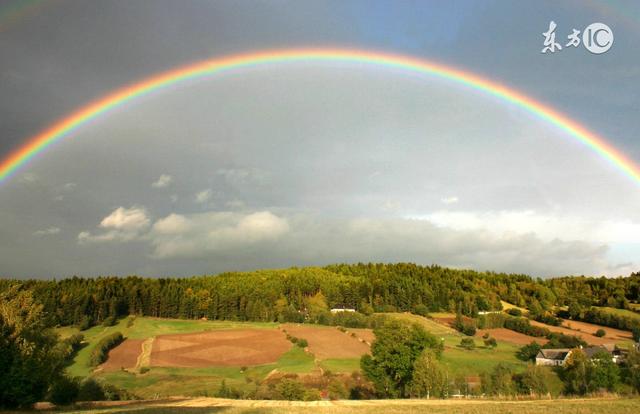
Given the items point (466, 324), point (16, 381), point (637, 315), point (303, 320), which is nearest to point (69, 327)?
point (303, 320)

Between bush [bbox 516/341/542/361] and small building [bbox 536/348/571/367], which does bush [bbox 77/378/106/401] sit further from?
bush [bbox 516/341/542/361]

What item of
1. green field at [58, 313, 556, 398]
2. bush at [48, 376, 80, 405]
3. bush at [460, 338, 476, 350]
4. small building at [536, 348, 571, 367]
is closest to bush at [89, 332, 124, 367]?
green field at [58, 313, 556, 398]

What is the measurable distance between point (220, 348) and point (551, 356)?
277ft

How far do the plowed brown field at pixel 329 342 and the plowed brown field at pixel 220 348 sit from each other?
20.3ft

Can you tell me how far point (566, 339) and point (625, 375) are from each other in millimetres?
49355

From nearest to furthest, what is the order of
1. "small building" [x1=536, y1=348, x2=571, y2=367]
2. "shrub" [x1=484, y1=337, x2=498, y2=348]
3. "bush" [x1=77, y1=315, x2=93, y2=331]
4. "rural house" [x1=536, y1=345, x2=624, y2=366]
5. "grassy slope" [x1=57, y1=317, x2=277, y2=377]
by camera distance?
"rural house" [x1=536, y1=345, x2=624, y2=366], "small building" [x1=536, y1=348, x2=571, y2=367], "shrub" [x1=484, y1=337, x2=498, y2=348], "grassy slope" [x1=57, y1=317, x2=277, y2=377], "bush" [x1=77, y1=315, x2=93, y2=331]

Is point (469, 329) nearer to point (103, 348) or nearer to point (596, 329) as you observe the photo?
point (596, 329)

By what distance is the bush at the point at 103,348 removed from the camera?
394 ft

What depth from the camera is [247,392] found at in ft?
259

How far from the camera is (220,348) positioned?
428 feet

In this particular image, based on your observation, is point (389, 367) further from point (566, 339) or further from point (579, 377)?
point (566, 339)

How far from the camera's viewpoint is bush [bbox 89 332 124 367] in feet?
394

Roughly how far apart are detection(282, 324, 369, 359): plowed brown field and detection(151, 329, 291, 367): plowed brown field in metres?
6.20

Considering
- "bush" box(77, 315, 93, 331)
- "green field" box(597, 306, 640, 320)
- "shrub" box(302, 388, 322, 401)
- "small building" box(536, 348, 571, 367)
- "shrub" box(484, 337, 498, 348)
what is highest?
"green field" box(597, 306, 640, 320)
